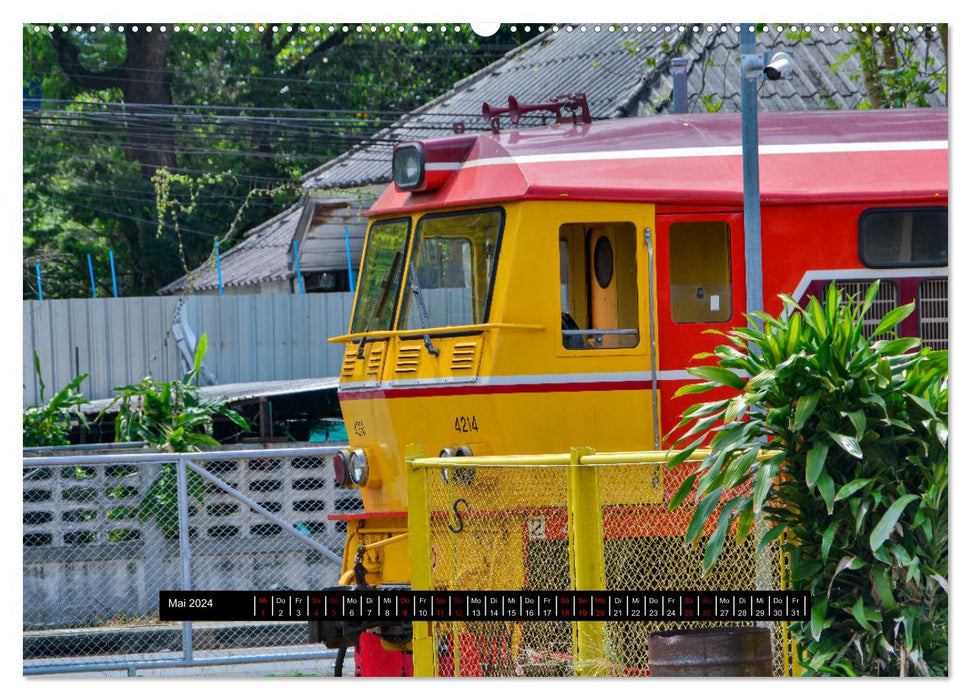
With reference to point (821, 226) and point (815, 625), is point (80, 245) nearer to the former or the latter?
point (821, 226)

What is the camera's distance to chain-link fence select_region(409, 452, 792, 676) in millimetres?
5852

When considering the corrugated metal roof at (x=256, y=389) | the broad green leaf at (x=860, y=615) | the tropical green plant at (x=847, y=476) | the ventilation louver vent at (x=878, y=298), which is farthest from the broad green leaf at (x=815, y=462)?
the corrugated metal roof at (x=256, y=389)

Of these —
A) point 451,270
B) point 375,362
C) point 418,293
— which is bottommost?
point 375,362

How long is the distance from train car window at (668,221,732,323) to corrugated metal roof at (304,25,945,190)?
112cm

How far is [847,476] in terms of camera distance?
5332mm

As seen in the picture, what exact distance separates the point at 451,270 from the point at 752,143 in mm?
1792

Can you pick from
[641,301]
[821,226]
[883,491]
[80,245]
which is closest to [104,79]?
[80,245]

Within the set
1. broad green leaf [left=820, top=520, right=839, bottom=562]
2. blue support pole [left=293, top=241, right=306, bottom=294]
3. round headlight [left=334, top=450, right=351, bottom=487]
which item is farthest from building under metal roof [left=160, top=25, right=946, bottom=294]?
broad green leaf [left=820, top=520, right=839, bottom=562]

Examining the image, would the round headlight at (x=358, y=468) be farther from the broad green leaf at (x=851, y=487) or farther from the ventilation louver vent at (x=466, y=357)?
the broad green leaf at (x=851, y=487)

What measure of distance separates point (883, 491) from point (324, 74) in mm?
7832

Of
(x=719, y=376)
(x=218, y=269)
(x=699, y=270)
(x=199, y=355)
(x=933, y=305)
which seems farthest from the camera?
(x=218, y=269)

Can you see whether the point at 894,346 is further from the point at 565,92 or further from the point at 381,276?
the point at 565,92

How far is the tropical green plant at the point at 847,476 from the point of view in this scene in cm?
520

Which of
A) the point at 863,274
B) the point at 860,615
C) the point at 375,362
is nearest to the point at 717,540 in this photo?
the point at 860,615
